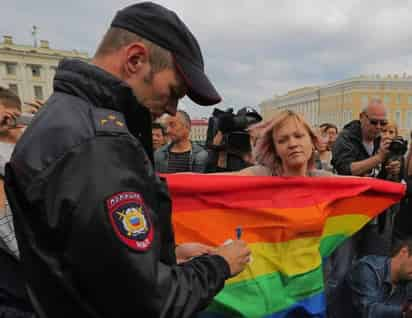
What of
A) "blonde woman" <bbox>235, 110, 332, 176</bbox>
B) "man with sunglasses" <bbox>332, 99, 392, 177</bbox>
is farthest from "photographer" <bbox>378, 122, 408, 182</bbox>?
"blonde woman" <bbox>235, 110, 332, 176</bbox>

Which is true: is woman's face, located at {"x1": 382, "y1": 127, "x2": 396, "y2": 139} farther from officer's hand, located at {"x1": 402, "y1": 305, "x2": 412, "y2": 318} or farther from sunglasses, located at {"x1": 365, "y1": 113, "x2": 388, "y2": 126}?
officer's hand, located at {"x1": 402, "y1": 305, "x2": 412, "y2": 318}

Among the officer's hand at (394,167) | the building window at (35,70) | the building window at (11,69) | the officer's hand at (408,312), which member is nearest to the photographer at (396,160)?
the officer's hand at (394,167)

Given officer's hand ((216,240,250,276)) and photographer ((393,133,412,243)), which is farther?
photographer ((393,133,412,243))

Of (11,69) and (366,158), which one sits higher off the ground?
(11,69)

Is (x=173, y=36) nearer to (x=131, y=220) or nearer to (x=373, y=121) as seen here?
(x=131, y=220)

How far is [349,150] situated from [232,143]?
3.94ft

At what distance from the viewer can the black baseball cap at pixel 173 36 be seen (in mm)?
939

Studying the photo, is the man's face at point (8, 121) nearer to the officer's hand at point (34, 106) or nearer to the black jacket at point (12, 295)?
the officer's hand at point (34, 106)

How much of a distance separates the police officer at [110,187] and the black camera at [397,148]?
2.44 m

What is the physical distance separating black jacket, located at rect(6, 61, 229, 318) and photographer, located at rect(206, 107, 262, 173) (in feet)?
6.49

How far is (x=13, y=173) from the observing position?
85cm

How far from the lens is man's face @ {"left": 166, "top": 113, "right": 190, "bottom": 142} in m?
3.96

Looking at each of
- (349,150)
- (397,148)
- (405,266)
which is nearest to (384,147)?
(397,148)

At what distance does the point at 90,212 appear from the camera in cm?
73
